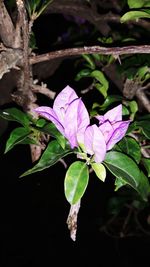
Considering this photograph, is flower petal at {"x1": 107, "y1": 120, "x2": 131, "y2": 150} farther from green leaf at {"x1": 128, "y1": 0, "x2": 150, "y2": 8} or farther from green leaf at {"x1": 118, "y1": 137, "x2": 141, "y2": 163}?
green leaf at {"x1": 128, "y1": 0, "x2": 150, "y2": 8}

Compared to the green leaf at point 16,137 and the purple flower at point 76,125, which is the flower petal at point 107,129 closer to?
the purple flower at point 76,125

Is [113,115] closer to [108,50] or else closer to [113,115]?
[113,115]

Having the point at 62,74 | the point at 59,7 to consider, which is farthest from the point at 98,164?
the point at 62,74

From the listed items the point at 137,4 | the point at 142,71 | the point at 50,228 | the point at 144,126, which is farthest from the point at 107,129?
the point at 50,228

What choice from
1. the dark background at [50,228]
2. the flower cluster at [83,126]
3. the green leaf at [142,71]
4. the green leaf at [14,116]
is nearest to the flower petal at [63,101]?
the flower cluster at [83,126]

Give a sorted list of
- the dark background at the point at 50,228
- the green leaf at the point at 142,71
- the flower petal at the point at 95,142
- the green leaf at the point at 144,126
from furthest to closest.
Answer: the dark background at the point at 50,228 < the green leaf at the point at 142,71 < the green leaf at the point at 144,126 < the flower petal at the point at 95,142
